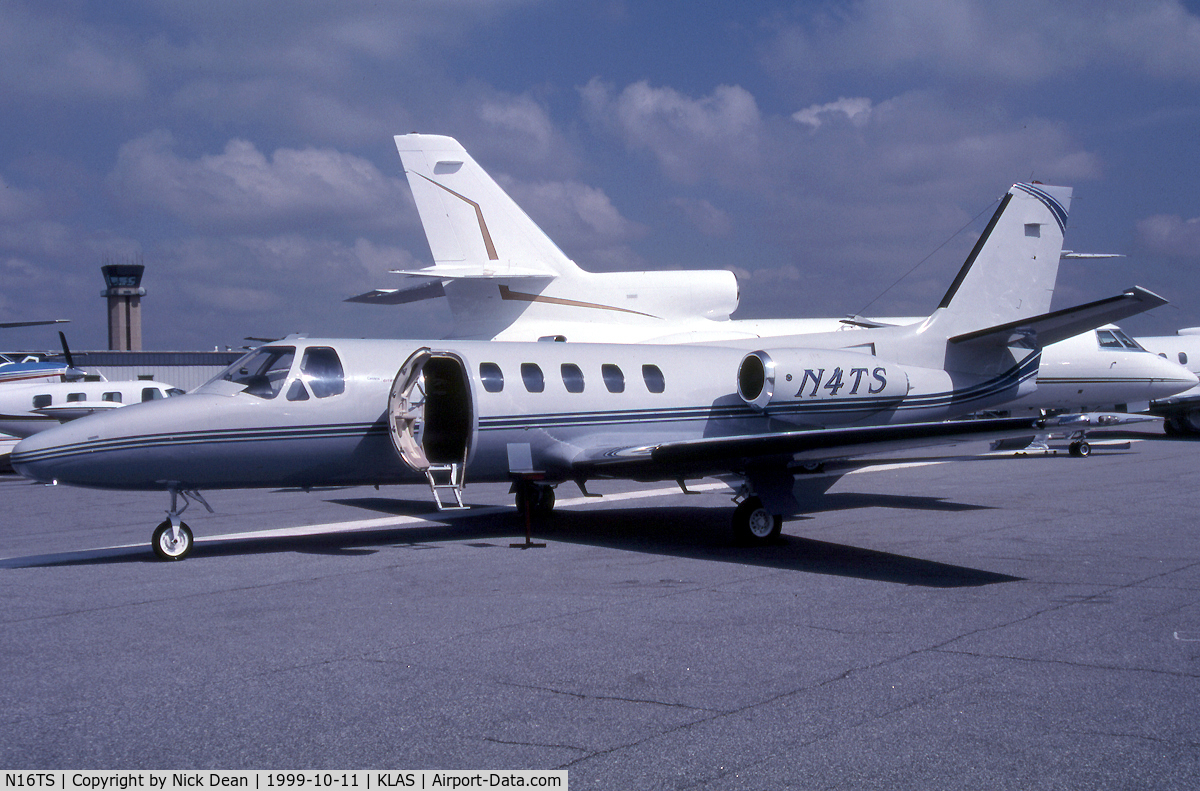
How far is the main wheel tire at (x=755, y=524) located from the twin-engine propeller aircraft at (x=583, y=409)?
2cm

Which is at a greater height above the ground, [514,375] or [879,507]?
[514,375]

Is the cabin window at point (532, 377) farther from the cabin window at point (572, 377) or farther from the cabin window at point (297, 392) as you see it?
the cabin window at point (297, 392)

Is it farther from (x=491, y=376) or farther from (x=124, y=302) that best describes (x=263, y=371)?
(x=124, y=302)

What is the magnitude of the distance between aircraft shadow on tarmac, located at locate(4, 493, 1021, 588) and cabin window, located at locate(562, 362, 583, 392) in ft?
6.01

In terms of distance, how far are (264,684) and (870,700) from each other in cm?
335

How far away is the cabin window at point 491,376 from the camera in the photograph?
11695mm

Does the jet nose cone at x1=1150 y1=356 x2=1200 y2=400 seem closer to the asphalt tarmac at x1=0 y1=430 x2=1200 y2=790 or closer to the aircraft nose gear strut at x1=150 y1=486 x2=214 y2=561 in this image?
the asphalt tarmac at x1=0 y1=430 x2=1200 y2=790

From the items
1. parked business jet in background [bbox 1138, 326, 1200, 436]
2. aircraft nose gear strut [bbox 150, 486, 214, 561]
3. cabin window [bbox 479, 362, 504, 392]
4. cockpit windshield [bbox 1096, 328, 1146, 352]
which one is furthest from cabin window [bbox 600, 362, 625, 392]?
parked business jet in background [bbox 1138, 326, 1200, 436]

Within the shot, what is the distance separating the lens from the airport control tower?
3949 inches

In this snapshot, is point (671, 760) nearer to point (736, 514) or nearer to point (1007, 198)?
point (736, 514)

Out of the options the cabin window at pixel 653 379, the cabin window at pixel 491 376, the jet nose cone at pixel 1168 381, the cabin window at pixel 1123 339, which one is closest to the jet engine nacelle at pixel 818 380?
the cabin window at pixel 653 379

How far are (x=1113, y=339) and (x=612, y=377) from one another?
17.5m

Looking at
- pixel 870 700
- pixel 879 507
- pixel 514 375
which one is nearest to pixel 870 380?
pixel 879 507

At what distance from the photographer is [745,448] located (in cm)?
1052
